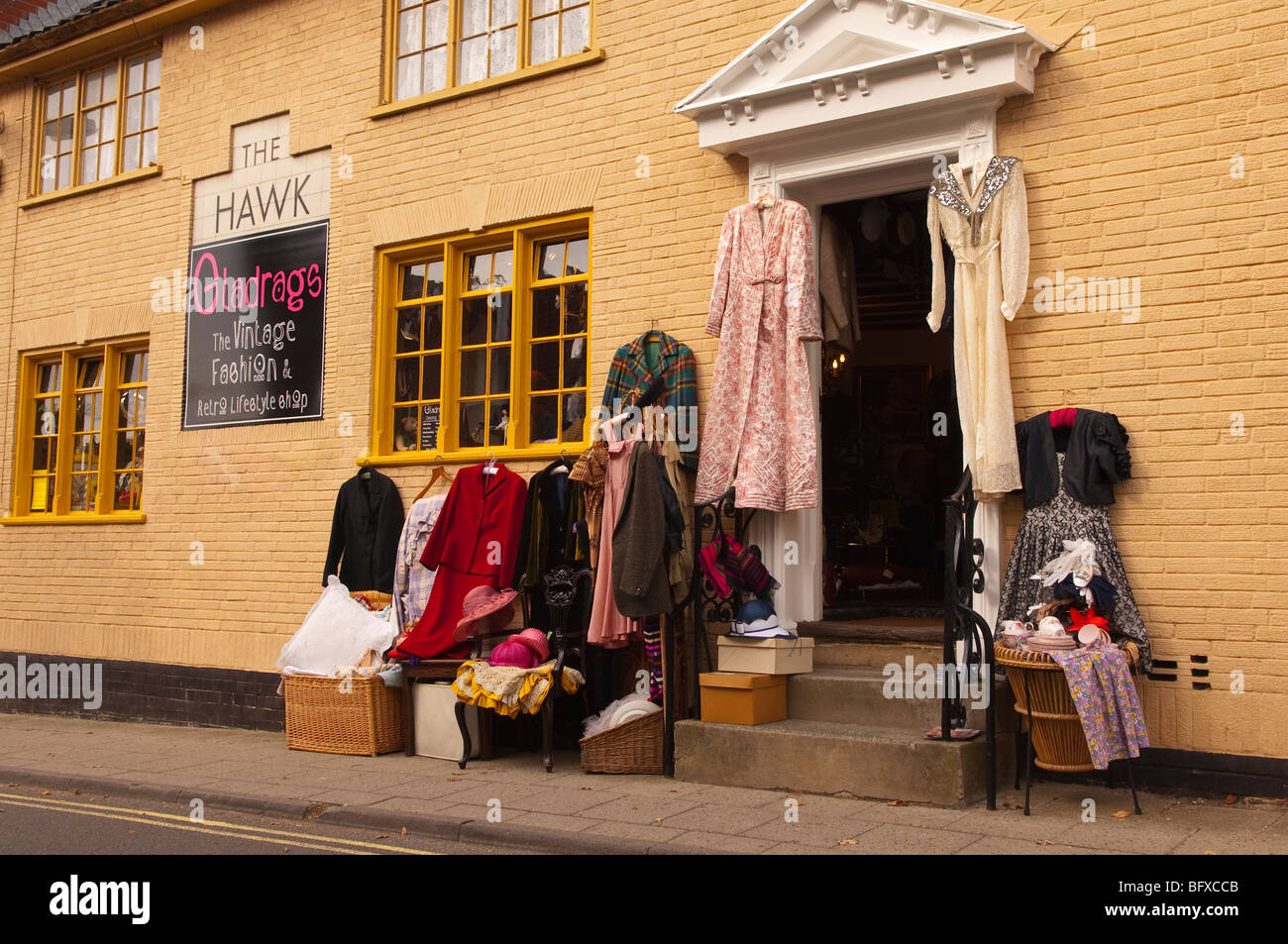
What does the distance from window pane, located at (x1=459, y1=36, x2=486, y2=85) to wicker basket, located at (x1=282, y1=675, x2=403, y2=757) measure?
15.9 feet

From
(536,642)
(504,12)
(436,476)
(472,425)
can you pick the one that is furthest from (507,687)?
(504,12)

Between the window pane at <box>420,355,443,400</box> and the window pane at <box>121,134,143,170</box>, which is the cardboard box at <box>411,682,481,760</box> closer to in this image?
the window pane at <box>420,355,443,400</box>

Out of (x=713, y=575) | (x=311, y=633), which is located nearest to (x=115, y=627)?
(x=311, y=633)

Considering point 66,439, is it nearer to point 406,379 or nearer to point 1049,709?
point 406,379

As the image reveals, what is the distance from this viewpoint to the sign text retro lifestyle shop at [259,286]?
35.7 ft

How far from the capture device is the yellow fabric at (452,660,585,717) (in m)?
7.98

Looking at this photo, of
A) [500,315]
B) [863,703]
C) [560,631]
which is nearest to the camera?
[863,703]

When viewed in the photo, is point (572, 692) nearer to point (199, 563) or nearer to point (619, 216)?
point (619, 216)

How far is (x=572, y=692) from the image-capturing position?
8180 millimetres

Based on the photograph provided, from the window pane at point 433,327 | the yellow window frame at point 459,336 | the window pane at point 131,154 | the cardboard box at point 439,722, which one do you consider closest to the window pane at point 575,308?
the yellow window frame at point 459,336

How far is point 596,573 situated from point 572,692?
780 mm

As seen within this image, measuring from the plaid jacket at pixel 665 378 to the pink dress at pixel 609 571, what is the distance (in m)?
0.51

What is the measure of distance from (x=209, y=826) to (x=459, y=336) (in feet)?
14.8

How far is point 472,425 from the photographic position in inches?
396
